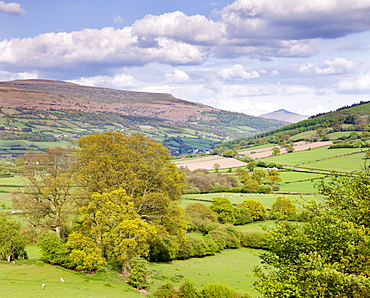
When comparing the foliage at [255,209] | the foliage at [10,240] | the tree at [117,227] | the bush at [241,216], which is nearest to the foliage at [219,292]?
the tree at [117,227]

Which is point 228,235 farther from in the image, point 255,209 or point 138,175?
point 138,175

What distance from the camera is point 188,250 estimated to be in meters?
56.6

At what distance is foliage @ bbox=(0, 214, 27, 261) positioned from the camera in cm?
3722

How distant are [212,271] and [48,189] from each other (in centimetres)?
2578

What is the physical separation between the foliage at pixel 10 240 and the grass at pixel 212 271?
Answer: 17.0 meters

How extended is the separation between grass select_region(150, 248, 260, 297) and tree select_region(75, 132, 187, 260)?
4355 millimetres

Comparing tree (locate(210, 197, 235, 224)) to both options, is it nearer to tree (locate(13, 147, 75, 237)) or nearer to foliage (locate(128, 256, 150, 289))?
tree (locate(13, 147, 75, 237))

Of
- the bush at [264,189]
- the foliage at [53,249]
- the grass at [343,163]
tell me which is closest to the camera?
the foliage at [53,249]

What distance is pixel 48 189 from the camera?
42719 millimetres

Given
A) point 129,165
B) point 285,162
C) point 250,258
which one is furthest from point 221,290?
point 285,162

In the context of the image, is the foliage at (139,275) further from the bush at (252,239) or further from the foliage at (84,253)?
the bush at (252,239)

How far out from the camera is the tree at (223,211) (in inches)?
3243

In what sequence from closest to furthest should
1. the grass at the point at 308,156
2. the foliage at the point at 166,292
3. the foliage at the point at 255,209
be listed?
the foliage at the point at 166,292, the foliage at the point at 255,209, the grass at the point at 308,156

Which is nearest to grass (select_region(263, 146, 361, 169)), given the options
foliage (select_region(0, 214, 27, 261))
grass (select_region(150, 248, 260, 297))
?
grass (select_region(150, 248, 260, 297))
